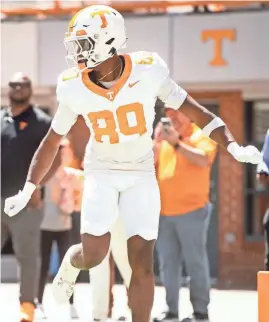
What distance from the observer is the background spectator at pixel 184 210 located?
22.5 ft

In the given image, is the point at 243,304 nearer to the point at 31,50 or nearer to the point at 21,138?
the point at 21,138

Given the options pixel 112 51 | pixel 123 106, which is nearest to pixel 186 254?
pixel 123 106

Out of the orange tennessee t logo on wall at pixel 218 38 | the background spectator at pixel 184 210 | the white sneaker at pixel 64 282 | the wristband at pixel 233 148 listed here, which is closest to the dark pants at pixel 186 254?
the background spectator at pixel 184 210

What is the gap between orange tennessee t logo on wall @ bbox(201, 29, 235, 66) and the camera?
10.4m

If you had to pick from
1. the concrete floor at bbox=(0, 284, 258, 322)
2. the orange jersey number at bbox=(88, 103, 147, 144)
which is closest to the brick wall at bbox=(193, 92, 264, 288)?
the concrete floor at bbox=(0, 284, 258, 322)

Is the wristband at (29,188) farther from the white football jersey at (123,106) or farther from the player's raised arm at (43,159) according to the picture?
the white football jersey at (123,106)

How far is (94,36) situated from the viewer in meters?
4.98

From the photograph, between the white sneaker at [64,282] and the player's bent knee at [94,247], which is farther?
the white sneaker at [64,282]

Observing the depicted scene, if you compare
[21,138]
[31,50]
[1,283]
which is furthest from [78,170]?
[31,50]

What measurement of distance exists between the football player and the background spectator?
1654 mm

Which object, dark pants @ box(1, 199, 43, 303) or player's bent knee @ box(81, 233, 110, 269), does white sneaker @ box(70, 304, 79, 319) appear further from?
player's bent knee @ box(81, 233, 110, 269)

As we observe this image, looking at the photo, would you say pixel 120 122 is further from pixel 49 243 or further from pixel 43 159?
pixel 49 243

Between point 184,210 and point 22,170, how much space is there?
3.88ft

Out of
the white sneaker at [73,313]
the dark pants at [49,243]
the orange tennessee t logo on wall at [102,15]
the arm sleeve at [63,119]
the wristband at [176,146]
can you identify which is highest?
the orange tennessee t logo on wall at [102,15]
